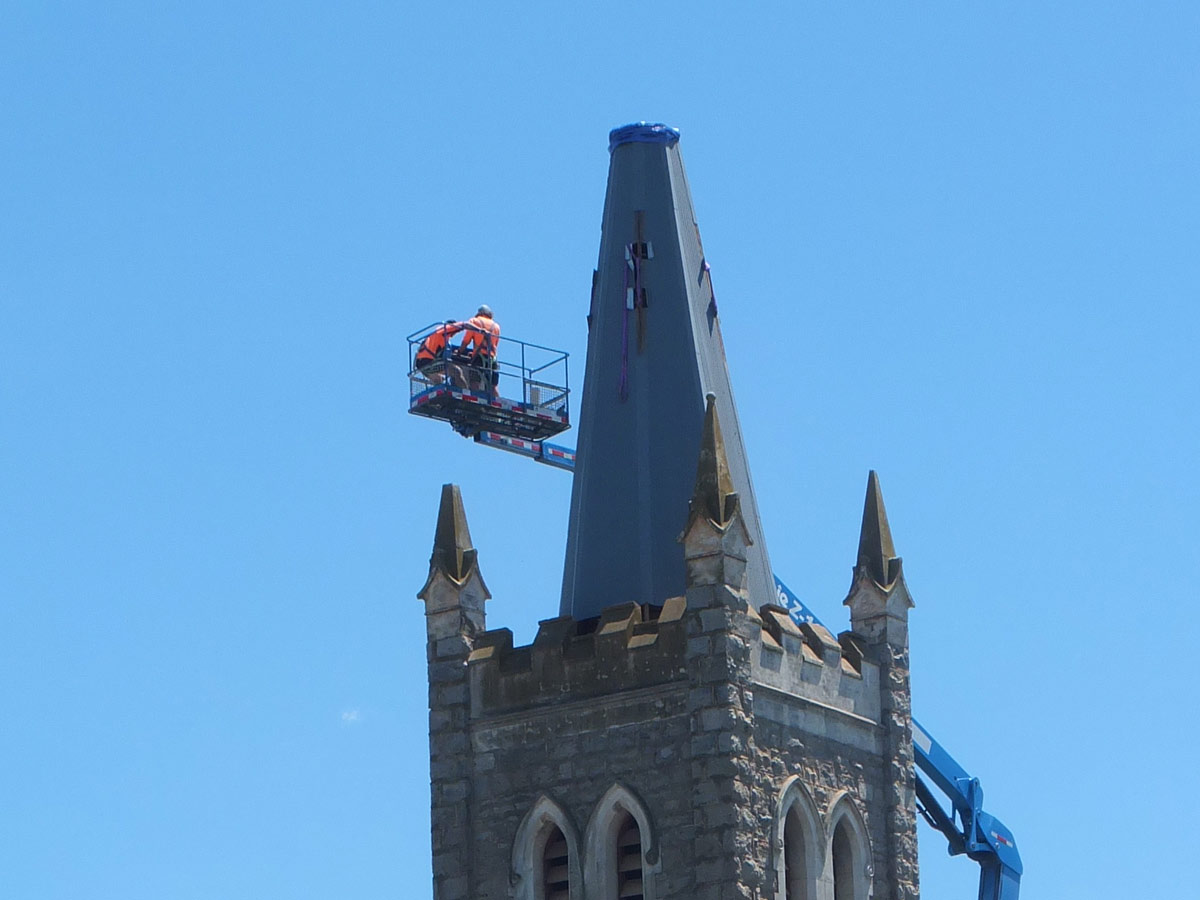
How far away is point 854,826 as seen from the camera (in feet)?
129

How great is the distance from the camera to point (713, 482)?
38.4 meters

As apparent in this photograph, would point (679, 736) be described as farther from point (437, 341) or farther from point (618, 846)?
point (437, 341)

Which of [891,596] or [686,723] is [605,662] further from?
[891,596]

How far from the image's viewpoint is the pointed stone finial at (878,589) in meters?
41.2

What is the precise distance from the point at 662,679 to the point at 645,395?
4730 mm

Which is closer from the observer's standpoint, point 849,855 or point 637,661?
point 637,661

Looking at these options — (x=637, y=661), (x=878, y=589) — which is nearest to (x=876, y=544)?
(x=878, y=589)

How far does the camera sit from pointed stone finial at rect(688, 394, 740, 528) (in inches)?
1506

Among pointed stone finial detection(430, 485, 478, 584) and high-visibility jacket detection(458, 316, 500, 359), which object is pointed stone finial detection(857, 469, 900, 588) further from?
high-visibility jacket detection(458, 316, 500, 359)

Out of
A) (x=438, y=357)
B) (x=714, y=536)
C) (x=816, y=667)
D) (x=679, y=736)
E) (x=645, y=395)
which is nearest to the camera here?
(x=679, y=736)

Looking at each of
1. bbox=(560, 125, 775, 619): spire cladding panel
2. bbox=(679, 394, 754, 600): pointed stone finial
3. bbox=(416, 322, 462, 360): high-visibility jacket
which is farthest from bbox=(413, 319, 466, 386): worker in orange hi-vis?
bbox=(679, 394, 754, 600): pointed stone finial

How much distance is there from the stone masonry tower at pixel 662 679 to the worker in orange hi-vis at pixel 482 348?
968 centimetres

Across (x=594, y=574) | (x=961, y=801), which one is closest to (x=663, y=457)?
(x=594, y=574)

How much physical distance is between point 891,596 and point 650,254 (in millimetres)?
6106
